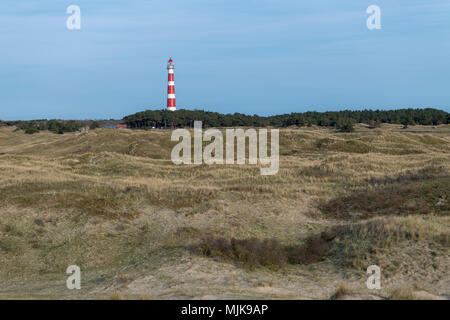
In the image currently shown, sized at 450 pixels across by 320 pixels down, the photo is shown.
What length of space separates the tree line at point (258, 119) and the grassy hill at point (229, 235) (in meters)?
65.6

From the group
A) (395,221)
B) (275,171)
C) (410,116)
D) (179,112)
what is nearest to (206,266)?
(395,221)

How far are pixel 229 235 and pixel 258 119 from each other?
87.1 meters

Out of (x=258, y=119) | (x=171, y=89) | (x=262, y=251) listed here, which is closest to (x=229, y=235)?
(x=262, y=251)

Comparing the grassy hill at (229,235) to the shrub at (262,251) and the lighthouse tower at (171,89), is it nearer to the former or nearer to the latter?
the shrub at (262,251)

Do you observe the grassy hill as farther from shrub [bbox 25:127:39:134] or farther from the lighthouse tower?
shrub [bbox 25:127:39:134]

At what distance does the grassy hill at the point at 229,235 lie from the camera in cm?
1395

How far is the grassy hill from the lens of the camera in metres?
14.0

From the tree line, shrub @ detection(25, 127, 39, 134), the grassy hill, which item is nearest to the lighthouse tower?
the tree line

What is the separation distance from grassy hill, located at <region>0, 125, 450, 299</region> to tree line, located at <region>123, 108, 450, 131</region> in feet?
215

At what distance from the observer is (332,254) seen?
1648 cm

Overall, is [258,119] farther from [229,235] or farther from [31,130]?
[229,235]

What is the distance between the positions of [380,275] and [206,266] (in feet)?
18.2

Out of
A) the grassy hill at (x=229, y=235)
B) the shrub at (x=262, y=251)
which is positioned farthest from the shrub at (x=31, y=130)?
the shrub at (x=262, y=251)

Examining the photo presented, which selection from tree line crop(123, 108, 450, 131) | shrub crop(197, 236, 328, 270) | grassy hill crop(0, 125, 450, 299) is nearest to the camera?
grassy hill crop(0, 125, 450, 299)
